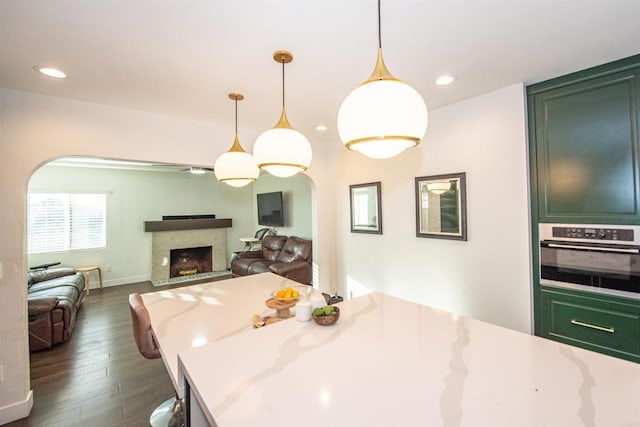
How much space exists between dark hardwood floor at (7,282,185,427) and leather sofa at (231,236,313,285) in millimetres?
2016

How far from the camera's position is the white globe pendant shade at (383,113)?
104 cm

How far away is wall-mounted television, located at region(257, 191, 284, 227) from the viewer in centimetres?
643

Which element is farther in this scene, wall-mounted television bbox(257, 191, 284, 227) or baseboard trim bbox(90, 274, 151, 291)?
wall-mounted television bbox(257, 191, 284, 227)

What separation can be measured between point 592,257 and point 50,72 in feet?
13.4

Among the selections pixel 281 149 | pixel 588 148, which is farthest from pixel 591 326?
pixel 281 149

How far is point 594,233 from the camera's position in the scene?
207cm

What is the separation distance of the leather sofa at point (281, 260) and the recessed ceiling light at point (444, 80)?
337 centimetres

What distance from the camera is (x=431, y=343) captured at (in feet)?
4.18

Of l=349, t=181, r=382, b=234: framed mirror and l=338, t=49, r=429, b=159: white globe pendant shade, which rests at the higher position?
l=338, t=49, r=429, b=159: white globe pendant shade

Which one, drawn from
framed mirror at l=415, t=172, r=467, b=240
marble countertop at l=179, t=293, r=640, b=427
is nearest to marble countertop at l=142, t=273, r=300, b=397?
marble countertop at l=179, t=293, r=640, b=427

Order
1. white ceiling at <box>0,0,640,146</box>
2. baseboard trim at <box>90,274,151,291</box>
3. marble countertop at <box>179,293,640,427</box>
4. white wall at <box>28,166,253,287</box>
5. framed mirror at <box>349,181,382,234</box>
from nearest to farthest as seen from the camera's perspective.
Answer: marble countertop at <box>179,293,640,427</box> < white ceiling at <box>0,0,640,146</box> < framed mirror at <box>349,181,382,234</box> < white wall at <box>28,166,253,287</box> < baseboard trim at <box>90,274,151,291</box>

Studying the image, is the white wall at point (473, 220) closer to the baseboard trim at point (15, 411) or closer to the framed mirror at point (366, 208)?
the framed mirror at point (366, 208)

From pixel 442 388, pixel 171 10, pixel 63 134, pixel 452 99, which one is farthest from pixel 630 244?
pixel 63 134

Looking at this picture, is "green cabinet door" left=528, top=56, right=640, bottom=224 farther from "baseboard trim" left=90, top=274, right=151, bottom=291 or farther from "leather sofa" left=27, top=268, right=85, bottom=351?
"baseboard trim" left=90, top=274, right=151, bottom=291
